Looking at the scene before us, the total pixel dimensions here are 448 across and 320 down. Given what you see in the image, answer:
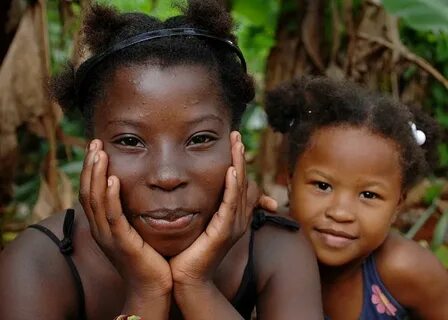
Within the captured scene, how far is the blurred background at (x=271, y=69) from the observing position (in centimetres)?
312

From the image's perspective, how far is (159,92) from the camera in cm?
184

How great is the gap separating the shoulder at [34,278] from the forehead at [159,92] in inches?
15.8

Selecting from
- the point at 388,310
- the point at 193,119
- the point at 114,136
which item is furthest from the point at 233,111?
the point at 388,310

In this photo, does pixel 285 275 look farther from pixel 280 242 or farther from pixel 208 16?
pixel 208 16

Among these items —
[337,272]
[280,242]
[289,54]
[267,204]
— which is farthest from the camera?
[289,54]

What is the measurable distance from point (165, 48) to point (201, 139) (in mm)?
237

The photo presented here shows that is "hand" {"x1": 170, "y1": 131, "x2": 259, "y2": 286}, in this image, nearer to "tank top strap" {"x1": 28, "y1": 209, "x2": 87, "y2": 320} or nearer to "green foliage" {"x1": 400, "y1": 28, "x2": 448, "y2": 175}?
"tank top strap" {"x1": 28, "y1": 209, "x2": 87, "y2": 320}

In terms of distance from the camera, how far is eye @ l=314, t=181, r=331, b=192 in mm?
2596

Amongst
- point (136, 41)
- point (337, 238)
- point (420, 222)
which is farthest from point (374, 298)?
point (136, 41)

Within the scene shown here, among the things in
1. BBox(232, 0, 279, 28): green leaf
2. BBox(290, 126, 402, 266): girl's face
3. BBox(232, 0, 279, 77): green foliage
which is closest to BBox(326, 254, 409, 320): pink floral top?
BBox(290, 126, 402, 266): girl's face

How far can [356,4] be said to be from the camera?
4609 mm

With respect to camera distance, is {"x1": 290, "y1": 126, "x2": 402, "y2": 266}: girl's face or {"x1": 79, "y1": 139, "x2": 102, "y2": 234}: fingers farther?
{"x1": 290, "y1": 126, "x2": 402, "y2": 266}: girl's face

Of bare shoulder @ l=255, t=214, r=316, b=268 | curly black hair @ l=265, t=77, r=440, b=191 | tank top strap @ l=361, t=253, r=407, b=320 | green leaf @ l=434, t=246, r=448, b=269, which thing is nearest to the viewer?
bare shoulder @ l=255, t=214, r=316, b=268

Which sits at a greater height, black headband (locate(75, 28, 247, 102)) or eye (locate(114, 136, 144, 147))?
black headband (locate(75, 28, 247, 102))
